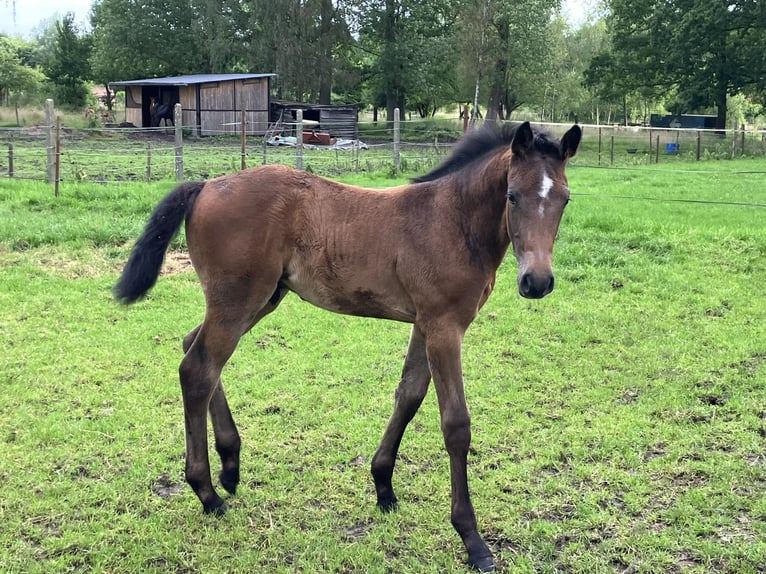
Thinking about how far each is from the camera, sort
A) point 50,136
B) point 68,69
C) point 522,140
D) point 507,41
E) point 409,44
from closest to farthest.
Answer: point 522,140, point 50,136, point 507,41, point 409,44, point 68,69

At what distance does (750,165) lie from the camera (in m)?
20.8

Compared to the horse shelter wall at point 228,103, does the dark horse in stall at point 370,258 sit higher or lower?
lower

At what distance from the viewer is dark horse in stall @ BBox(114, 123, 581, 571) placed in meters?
3.10

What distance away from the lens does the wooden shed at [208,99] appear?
3155cm

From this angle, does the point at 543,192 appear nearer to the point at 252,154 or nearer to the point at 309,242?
the point at 309,242

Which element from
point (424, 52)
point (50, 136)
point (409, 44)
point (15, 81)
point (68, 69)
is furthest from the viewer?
point (68, 69)

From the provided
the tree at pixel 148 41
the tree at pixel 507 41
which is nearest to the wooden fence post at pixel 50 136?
the tree at pixel 507 41

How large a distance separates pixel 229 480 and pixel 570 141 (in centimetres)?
254

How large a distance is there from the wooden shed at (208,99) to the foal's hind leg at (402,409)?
94.6 ft

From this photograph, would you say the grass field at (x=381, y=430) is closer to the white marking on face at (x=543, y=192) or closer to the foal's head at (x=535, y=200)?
the foal's head at (x=535, y=200)

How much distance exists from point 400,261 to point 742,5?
35028 millimetres

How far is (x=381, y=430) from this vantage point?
4.28 meters

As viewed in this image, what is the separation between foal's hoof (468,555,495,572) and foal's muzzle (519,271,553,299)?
4.13ft

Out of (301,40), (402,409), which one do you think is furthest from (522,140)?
(301,40)
